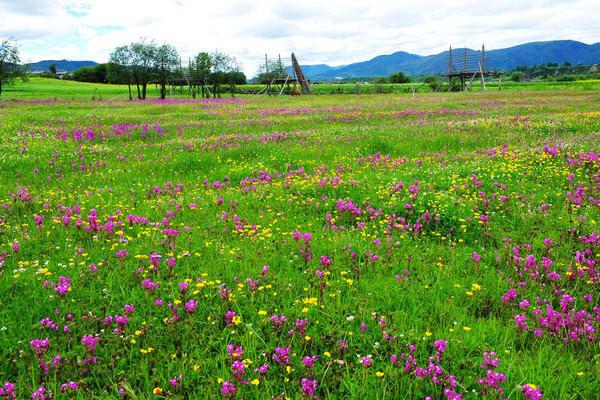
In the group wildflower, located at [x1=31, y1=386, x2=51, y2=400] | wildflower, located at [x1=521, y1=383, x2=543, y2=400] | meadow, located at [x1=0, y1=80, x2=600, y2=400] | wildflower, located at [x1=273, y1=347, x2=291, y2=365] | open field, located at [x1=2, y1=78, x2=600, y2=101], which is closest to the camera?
wildflower, located at [x1=521, y1=383, x2=543, y2=400]

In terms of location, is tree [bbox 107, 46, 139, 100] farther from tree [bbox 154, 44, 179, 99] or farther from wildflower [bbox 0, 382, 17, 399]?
wildflower [bbox 0, 382, 17, 399]

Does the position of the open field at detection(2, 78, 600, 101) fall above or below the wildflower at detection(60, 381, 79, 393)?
above

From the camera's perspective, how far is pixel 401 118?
2603 cm

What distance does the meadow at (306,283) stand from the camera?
3.56 meters

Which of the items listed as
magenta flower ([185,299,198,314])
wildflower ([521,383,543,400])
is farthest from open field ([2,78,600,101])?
wildflower ([521,383,543,400])

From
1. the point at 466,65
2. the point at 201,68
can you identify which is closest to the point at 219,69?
the point at 201,68

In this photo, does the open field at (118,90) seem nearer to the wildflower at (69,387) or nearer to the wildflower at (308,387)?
the wildflower at (69,387)

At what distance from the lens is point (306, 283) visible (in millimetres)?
5148

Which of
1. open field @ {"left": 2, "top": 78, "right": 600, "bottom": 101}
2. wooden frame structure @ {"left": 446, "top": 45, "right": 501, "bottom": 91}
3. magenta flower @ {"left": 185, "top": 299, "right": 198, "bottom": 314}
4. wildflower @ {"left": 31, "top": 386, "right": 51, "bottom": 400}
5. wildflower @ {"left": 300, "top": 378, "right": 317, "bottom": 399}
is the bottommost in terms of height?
wildflower @ {"left": 300, "top": 378, "right": 317, "bottom": 399}

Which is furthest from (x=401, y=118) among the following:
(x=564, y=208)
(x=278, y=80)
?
(x=278, y=80)

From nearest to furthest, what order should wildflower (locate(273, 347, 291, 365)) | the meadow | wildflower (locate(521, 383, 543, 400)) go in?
wildflower (locate(521, 383, 543, 400)) → the meadow → wildflower (locate(273, 347, 291, 365))

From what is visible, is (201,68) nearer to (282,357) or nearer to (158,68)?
(158,68)

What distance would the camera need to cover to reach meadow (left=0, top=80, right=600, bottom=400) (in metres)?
3.56

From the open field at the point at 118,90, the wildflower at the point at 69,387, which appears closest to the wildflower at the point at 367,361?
the wildflower at the point at 69,387
